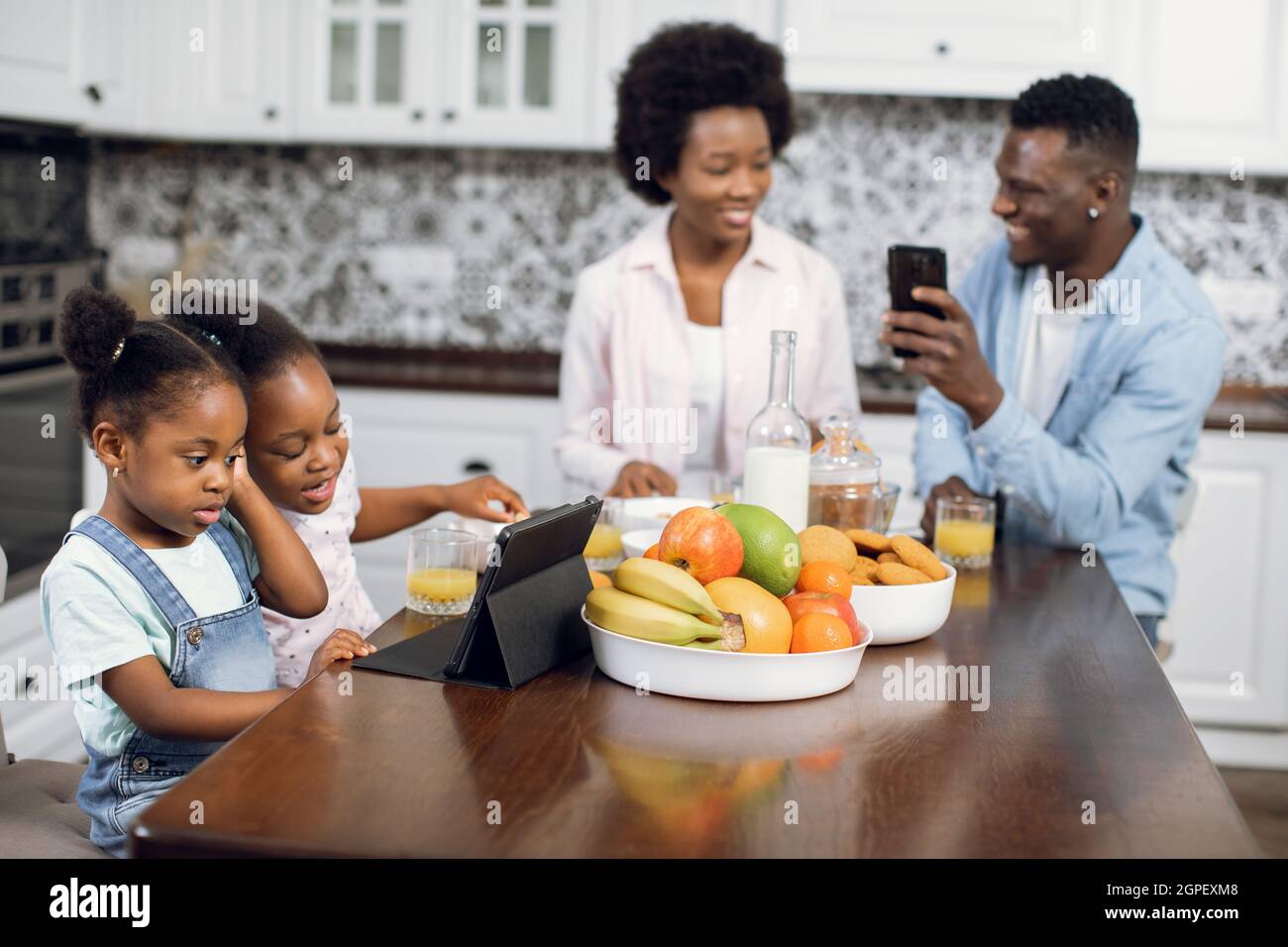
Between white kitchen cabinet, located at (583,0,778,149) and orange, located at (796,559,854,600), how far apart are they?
2.40 metres

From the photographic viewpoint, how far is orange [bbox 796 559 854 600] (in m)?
1.41

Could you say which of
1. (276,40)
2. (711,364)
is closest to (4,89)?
(276,40)

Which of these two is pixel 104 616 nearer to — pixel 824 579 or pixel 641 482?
pixel 824 579

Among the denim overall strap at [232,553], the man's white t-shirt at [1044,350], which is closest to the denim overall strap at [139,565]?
the denim overall strap at [232,553]

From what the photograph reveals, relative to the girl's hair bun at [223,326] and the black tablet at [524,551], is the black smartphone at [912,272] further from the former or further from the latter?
the girl's hair bun at [223,326]

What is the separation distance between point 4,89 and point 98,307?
6.71ft

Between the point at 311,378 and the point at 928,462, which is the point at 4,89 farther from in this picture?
the point at 928,462

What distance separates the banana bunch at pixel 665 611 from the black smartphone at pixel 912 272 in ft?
2.69

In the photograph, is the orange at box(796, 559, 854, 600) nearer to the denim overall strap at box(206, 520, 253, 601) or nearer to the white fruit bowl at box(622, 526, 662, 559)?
the white fruit bowl at box(622, 526, 662, 559)

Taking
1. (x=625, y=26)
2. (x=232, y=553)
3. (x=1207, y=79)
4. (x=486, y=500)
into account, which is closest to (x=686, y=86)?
(x=625, y=26)

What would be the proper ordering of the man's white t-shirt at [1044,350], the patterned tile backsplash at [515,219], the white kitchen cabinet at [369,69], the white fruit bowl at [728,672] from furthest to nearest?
the patterned tile backsplash at [515,219]
the white kitchen cabinet at [369,69]
the man's white t-shirt at [1044,350]
the white fruit bowl at [728,672]

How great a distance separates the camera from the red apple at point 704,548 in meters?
1.35
